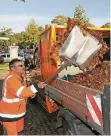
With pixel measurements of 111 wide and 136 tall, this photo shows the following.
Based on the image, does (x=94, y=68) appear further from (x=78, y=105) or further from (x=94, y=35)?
(x=78, y=105)

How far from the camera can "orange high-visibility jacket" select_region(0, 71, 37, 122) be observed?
477 cm

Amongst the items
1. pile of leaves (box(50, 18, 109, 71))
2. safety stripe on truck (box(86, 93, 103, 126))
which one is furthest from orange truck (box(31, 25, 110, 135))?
pile of leaves (box(50, 18, 109, 71))

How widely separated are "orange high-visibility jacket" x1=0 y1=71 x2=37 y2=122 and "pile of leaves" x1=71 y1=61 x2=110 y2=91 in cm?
81

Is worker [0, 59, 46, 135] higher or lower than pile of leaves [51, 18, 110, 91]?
lower

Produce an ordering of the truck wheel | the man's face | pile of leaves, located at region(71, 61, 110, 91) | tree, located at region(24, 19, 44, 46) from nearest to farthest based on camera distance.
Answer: pile of leaves, located at region(71, 61, 110, 91) < the truck wheel < the man's face < tree, located at region(24, 19, 44, 46)

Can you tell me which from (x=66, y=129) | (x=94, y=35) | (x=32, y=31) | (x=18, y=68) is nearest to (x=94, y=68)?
(x=94, y=35)

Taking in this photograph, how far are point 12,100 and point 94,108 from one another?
1500 mm

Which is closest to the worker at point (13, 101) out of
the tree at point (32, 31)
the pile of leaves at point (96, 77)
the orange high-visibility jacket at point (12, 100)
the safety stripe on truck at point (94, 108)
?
the orange high-visibility jacket at point (12, 100)

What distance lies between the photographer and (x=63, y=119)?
5.32 m

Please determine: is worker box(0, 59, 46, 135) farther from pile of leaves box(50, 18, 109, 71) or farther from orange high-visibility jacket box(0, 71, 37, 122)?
pile of leaves box(50, 18, 109, 71)

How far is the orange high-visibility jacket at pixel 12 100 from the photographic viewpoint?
4.77 meters

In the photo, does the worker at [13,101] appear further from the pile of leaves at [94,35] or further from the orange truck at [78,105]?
the pile of leaves at [94,35]

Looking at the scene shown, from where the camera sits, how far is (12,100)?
4855mm

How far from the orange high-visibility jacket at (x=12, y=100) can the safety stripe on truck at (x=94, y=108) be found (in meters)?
1.08
